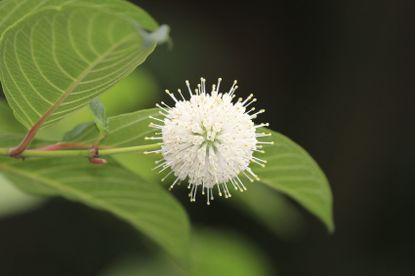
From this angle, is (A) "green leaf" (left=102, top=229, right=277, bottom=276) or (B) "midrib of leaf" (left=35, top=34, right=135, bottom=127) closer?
(B) "midrib of leaf" (left=35, top=34, right=135, bottom=127)

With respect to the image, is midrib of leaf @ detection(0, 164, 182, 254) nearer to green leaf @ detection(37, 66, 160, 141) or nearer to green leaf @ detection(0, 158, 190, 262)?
green leaf @ detection(0, 158, 190, 262)

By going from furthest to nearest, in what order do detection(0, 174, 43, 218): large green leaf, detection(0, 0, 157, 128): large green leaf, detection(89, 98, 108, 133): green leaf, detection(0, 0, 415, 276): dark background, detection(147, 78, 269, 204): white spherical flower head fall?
detection(0, 0, 415, 276): dark background → detection(0, 174, 43, 218): large green leaf → detection(147, 78, 269, 204): white spherical flower head → detection(89, 98, 108, 133): green leaf → detection(0, 0, 157, 128): large green leaf

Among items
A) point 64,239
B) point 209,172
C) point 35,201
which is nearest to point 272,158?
point 209,172

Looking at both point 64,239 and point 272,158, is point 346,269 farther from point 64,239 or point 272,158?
point 272,158

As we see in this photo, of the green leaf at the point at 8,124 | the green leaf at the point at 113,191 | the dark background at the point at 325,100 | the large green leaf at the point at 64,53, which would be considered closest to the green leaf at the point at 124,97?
the green leaf at the point at 8,124

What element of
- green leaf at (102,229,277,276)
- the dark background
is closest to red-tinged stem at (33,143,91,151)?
green leaf at (102,229,277,276)

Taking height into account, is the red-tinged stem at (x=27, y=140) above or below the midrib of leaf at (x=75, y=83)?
below

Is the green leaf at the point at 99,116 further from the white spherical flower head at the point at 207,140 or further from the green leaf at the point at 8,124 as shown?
the green leaf at the point at 8,124
